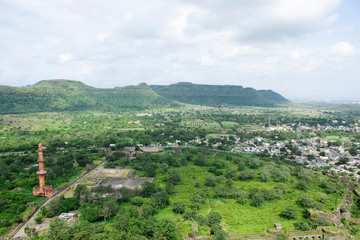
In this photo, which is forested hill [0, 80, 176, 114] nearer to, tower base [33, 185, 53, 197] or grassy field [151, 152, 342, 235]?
tower base [33, 185, 53, 197]

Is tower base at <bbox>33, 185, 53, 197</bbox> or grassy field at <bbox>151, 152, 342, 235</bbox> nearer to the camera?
grassy field at <bbox>151, 152, 342, 235</bbox>

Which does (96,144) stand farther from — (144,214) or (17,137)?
(144,214)

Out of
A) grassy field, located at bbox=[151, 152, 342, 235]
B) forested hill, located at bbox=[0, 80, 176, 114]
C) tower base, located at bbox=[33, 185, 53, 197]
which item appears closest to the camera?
grassy field, located at bbox=[151, 152, 342, 235]

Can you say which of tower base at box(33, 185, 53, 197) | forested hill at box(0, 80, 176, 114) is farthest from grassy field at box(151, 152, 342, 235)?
forested hill at box(0, 80, 176, 114)

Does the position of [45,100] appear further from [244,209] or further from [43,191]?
[244,209]

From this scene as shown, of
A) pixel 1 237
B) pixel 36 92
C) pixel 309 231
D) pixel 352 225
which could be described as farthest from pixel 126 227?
pixel 36 92

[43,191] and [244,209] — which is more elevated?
[43,191]

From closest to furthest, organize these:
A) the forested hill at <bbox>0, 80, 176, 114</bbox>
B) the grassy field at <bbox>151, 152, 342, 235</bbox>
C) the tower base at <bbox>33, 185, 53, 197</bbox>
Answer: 1. the grassy field at <bbox>151, 152, 342, 235</bbox>
2. the tower base at <bbox>33, 185, 53, 197</bbox>
3. the forested hill at <bbox>0, 80, 176, 114</bbox>

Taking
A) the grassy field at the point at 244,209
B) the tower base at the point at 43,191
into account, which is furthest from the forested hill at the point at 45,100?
the grassy field at the point at 244,209

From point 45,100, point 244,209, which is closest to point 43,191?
point 244,209

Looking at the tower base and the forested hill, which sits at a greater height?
the forested hill

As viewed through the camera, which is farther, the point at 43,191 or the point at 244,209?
the point at 43,191

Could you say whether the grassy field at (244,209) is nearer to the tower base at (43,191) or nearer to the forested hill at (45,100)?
the tower base at (43,191)
